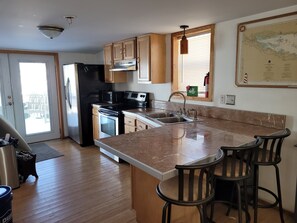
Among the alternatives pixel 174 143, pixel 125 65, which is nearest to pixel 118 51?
pixel 125 65

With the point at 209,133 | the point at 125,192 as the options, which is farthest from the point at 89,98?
the point at 209,133

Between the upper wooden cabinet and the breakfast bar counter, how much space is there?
1822mm

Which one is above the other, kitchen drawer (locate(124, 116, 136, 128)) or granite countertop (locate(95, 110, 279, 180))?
granite countertop (locate(95, 110, 279, 180))

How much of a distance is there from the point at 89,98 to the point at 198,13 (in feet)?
10.2

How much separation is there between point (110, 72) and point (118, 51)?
607 mm

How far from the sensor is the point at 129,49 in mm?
3744

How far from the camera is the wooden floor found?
2.31 metres

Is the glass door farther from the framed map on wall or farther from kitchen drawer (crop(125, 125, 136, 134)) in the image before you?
the framed map on wall

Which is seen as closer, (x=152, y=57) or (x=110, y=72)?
(x=152, y=57)

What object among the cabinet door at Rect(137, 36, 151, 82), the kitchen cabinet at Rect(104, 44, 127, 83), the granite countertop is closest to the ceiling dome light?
the cabinet door at Rect(137, 36, 151, 82)

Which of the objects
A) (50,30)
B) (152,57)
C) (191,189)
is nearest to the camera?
(191,189)

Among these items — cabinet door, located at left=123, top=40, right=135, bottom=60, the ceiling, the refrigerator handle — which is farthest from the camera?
the refrigerator handle

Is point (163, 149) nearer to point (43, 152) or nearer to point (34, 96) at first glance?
point (43, 152)

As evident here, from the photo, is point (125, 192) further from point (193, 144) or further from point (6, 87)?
point (6, 87)
